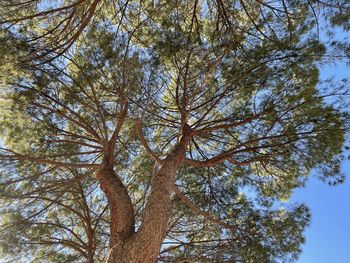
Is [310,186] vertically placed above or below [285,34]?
below

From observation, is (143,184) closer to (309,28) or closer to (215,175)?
(215,175)

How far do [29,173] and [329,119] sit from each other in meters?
3.58

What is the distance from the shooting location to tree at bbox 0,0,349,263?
4.27 m

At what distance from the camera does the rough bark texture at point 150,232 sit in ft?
10.7

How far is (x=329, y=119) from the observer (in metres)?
4.28

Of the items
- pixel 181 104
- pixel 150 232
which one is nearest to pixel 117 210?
pixel 150 232

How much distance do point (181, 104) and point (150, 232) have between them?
198 cm

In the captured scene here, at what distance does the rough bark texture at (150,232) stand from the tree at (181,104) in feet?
0.11

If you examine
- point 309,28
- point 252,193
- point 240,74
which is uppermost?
point 309,28

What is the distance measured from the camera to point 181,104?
16.3ft

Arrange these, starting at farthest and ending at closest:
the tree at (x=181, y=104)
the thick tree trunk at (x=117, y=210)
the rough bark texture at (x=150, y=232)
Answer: the tree at (x=181, y=104) → the thick tree trunk at (x=117, y=210) → the rough bark texture at (x=150, y=232)

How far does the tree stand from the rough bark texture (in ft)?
0.11

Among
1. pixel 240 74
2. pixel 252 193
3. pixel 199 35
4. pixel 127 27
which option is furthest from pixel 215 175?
pixel 127 27

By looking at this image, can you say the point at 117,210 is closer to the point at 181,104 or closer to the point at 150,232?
the point at 150,232
